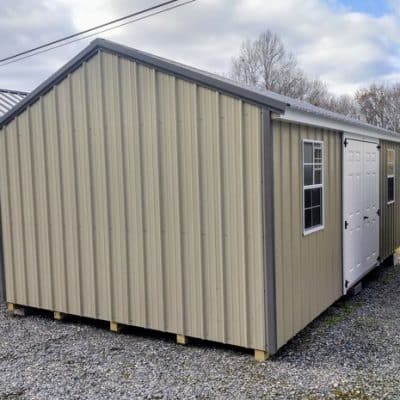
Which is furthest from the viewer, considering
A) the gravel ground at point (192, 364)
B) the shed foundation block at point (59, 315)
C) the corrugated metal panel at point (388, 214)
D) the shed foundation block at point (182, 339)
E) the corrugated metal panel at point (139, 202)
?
the corrugated metal panel at point (388, 214)

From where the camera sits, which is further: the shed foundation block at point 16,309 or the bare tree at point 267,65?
the bare tree at point 267,65

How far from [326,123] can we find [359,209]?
204 cm

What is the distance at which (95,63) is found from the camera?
15.8 feet

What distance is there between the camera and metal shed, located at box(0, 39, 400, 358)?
4.07m

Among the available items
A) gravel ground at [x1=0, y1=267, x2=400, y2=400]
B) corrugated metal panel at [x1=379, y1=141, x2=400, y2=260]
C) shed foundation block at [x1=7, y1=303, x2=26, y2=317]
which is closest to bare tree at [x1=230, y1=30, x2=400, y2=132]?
corrugated metal panel at [x1=379, y1=141, x2=400, y2=260]

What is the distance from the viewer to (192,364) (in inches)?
161

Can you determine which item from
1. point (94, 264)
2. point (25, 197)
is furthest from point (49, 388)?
point (25, 197)

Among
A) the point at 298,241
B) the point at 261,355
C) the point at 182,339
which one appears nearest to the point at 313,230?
the point at 298,241

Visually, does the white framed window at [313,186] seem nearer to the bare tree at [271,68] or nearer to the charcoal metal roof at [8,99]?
the charcoal metal roof at [8,99]

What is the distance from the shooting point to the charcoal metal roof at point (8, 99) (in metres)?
9.32

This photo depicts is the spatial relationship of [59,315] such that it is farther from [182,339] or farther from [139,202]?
[139,202]

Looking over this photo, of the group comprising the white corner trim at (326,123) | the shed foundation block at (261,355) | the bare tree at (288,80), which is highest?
the bare tree at (288,80)

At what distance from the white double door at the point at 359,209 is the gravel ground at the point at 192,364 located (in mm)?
979

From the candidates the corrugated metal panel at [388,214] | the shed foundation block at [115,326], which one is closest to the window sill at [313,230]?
the shed foundation block at [115,326]
